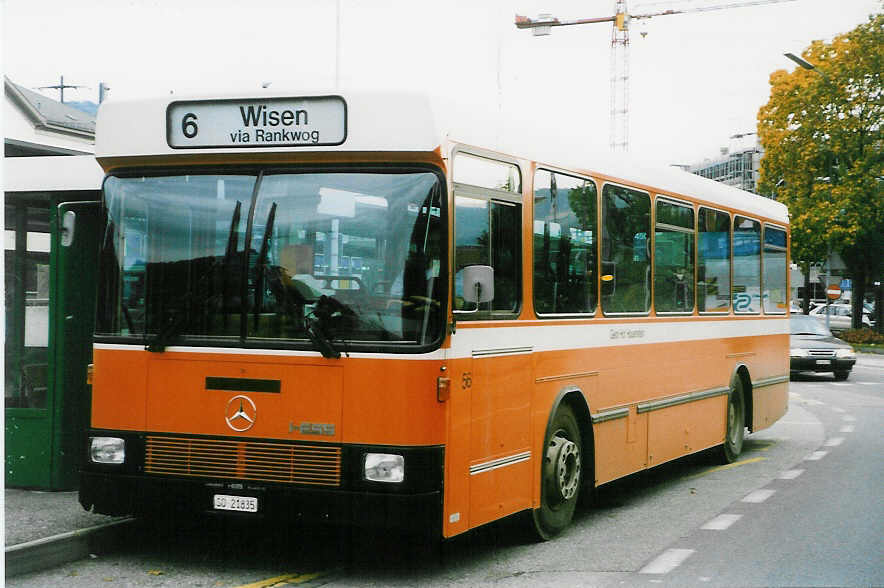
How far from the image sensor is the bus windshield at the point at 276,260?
6.69 metres

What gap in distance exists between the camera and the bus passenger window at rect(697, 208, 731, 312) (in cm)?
1171

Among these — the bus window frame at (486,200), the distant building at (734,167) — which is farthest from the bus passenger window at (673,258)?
the distant building at (734,167)

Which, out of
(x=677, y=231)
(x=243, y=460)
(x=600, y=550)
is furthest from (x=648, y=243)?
(x=243, y=460)

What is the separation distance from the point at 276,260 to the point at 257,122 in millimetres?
859

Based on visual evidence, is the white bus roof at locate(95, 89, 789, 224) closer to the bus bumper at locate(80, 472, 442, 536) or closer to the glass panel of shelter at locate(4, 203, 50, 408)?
the bus bumper at locate(80, 472, 442, 536)

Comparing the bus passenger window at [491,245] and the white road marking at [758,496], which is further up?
the bus passenger window at [491,245]

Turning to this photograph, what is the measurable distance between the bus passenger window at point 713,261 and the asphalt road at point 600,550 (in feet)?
6.32

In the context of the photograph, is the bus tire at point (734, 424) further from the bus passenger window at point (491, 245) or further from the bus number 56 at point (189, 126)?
the bus number 56 at point (189, 126)

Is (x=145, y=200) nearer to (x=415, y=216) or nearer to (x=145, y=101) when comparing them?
(x=145, y=101)

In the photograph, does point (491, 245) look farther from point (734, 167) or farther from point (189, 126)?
point (734, 167)

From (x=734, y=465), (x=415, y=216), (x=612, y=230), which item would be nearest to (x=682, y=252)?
(x=612, y=230)

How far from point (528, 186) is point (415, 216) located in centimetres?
148

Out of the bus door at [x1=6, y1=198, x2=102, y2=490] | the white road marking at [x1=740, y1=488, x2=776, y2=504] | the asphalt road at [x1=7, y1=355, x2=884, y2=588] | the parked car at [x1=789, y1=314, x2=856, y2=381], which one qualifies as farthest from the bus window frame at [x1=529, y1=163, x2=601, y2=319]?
the parked car at [x1=789, y1=314, x2=856, y2=381]

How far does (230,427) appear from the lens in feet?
22.8
